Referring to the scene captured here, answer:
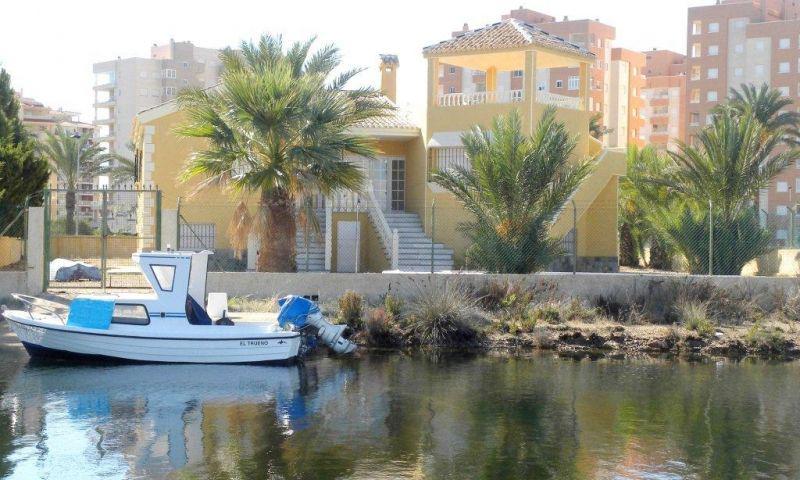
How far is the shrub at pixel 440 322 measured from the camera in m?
20.1

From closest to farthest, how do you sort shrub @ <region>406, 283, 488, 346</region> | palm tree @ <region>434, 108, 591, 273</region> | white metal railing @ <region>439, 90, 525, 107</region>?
shrub @ <region>406, 283, 488, 346</region>, palm tree @ <region>434, 108, 591, 273</region>, white metal railing @ <region>439, 90, 525, 107</region>

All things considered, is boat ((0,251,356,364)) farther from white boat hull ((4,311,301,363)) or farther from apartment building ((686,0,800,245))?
apartment building ((686,0,800,245))

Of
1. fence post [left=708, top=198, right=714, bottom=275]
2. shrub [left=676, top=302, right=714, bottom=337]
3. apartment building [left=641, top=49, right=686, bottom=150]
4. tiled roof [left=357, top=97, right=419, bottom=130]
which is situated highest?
apartment building [left=641, top=49, right=686, bottom=150]

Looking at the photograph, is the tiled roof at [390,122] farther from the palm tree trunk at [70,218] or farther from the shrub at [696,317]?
the palm tree trunk at [70,218]

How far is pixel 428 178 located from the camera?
31.6 meters

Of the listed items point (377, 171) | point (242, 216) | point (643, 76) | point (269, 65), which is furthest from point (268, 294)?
point (643, 76)

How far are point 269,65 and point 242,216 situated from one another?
3.90 metres

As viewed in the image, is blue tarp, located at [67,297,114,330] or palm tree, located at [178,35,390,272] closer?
blue tarp, located at [67,297,114,330]

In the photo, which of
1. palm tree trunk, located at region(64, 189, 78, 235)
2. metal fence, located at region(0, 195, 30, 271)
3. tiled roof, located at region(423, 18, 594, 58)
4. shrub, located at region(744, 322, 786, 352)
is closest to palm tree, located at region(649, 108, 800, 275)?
shrub, located at region(744, 322, 786, 352)

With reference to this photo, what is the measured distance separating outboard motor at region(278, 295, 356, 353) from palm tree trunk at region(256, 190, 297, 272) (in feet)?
14.8

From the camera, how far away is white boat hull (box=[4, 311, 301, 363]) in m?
17.0

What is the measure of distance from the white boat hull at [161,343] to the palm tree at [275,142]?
596cm

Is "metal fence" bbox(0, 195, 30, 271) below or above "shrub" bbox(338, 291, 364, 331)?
above

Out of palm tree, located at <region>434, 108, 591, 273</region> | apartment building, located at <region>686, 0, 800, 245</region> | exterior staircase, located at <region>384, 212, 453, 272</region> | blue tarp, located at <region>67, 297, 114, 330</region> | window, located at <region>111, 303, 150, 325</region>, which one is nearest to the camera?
blue tarp, located at <region>67, 297, 114, 330</region>
